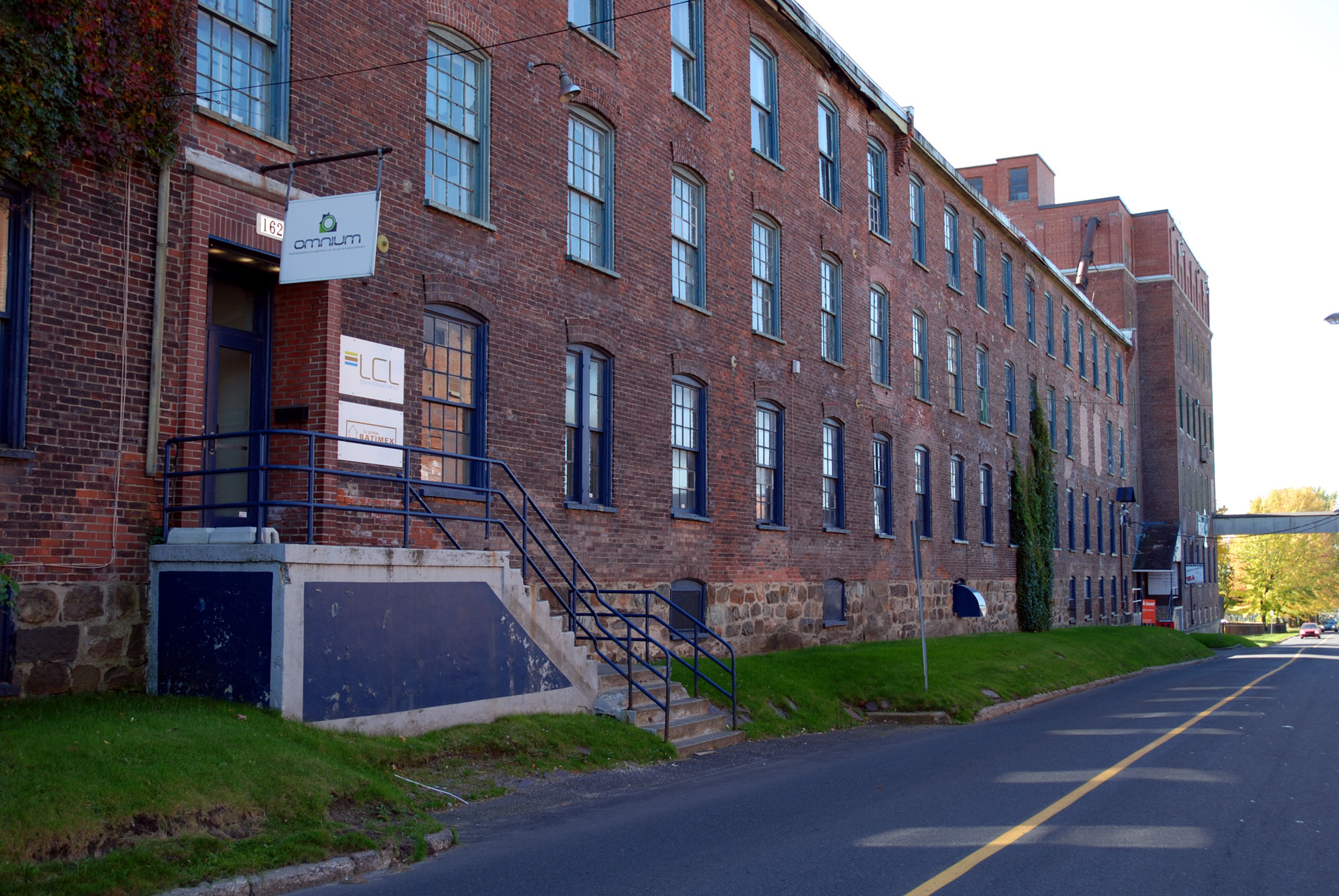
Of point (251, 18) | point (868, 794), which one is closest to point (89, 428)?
point (251, 18)

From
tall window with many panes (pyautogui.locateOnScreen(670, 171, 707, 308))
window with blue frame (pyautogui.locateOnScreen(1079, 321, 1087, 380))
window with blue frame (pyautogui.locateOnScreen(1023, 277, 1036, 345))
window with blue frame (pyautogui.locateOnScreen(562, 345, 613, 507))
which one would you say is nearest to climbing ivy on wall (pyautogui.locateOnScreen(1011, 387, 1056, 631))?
window with blue frame (pyautogui.locateOnScreen(1023, 277, 1036, 345))

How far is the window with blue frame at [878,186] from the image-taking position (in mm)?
26609

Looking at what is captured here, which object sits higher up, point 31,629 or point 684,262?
point 684,262

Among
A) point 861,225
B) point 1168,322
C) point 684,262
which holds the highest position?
point 1168,322

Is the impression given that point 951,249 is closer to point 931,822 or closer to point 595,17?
point 595,17

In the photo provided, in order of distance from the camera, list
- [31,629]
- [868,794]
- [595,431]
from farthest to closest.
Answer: [595,431]
[868,794]
[31,629]

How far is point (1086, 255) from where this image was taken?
58.8 meters

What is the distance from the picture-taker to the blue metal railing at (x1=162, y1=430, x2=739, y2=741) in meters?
10.7

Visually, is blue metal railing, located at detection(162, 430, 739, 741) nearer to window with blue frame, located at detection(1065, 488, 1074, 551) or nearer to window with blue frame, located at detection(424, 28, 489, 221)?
window with blue frame, located at detection(424, 28, 489, 221)

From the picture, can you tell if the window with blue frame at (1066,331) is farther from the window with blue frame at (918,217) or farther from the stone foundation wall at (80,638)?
the stone foundation wall at (80,638)

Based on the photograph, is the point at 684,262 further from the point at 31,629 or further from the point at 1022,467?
the point at 1022,467

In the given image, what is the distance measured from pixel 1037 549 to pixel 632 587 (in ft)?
72.9

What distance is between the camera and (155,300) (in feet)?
35.1

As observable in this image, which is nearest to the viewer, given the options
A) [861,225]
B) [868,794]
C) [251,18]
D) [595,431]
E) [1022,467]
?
[868,794]
